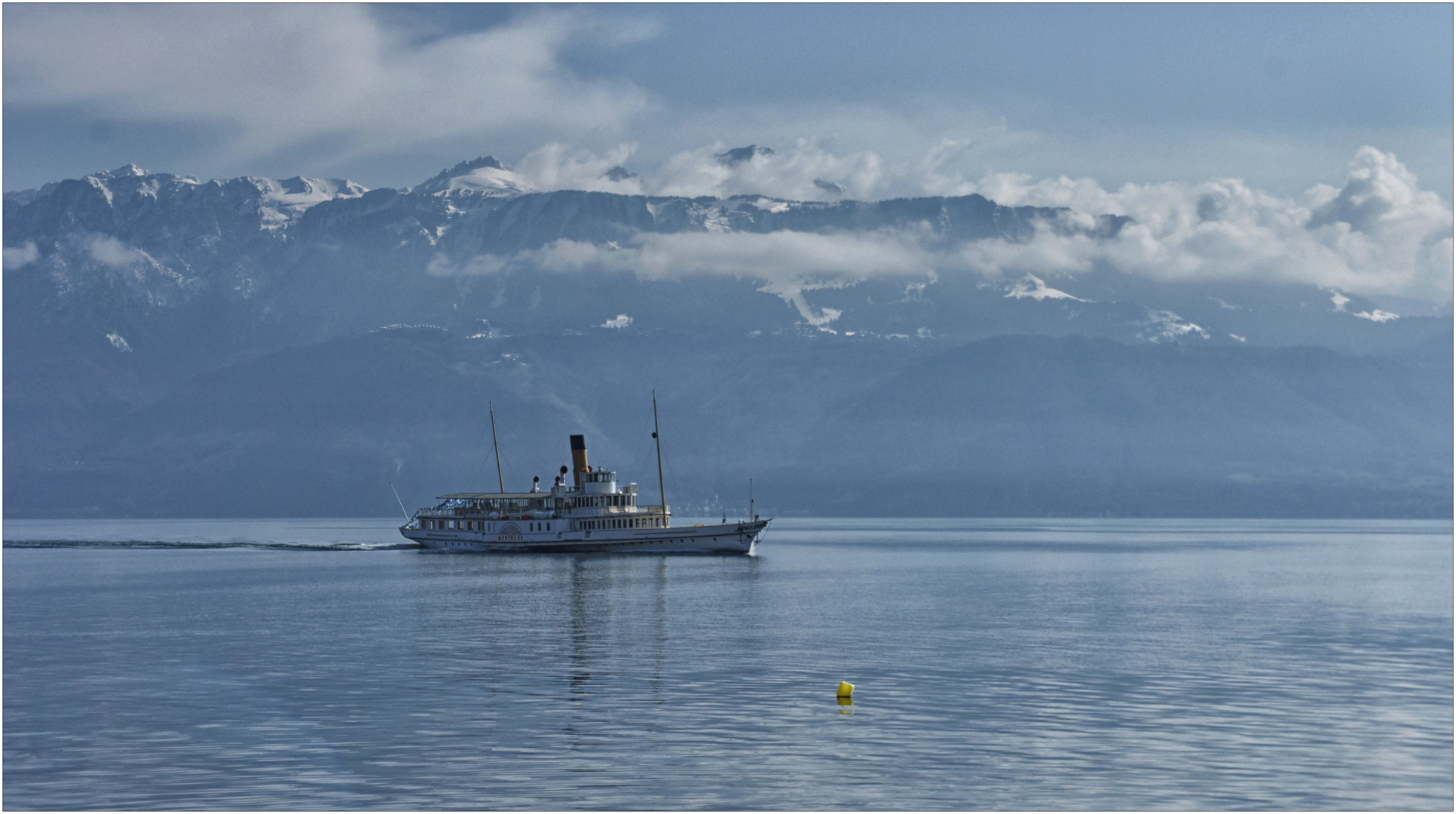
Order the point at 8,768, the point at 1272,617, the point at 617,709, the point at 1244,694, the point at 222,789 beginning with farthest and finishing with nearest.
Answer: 1. the point at 1272,617
2. the point at 1244,694
3. the point at 617,709
4. the point at 8,768
5. the point at 222,789

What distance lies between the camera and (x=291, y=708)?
211 feet

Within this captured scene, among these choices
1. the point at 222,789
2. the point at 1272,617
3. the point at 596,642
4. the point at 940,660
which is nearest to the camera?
the point at 222,789

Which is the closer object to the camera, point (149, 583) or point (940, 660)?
point (940, 660)

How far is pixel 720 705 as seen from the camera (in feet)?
214

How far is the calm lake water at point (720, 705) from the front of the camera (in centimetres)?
4909

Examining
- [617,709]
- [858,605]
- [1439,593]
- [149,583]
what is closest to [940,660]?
[617,709]

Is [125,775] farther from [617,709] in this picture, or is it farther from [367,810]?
[617,709]

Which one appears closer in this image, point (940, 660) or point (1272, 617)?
point (940, 660)

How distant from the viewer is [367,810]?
44.9 m

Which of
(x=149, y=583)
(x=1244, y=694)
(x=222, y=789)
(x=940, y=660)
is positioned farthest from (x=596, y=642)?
(x=149, y=583)

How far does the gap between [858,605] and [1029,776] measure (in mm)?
76090

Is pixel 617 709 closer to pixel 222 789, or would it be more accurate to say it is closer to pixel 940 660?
pixel 222 789

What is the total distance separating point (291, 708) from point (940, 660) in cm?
3605

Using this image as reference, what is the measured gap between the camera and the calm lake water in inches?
1933
